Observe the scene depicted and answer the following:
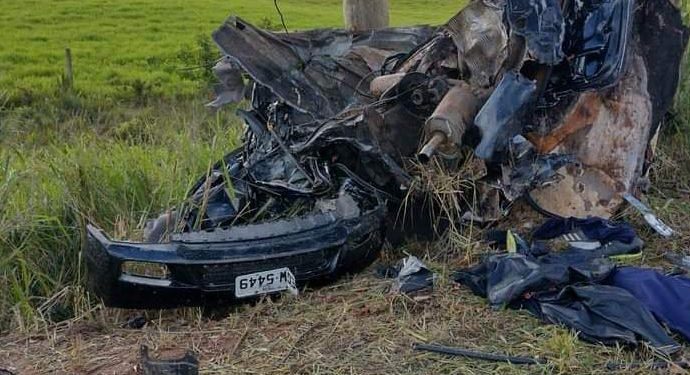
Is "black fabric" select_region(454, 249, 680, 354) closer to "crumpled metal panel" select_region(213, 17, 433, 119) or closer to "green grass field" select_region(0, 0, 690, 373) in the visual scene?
"green grass field" select_region(0, 0, 690, 373)

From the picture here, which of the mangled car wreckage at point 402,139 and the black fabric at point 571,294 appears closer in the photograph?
the black fabric at point 571,294

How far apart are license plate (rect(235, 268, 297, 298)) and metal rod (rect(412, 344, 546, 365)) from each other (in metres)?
0.78

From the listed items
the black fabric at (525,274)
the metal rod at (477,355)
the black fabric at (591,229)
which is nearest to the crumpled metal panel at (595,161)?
the black fabric at (591,229)

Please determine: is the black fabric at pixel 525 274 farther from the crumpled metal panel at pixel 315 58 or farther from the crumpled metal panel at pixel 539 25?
the crumpled metal panel at pixel 315 58

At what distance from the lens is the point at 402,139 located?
4496 mm

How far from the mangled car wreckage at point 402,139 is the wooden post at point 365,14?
1.64 metres

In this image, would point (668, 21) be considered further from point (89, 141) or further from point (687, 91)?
point (89, 141)

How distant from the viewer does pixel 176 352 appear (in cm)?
342

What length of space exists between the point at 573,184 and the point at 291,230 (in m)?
1.68

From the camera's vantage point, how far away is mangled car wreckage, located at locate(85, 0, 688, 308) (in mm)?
3736

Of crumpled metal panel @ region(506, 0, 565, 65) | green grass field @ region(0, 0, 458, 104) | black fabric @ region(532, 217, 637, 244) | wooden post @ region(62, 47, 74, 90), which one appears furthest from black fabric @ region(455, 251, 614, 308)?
wooden post @ region(62, 47, 74, 90)

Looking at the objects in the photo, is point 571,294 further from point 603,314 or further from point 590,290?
point 603,314

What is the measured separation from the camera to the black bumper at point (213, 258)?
11.8ft

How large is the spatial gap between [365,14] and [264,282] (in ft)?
11.3
